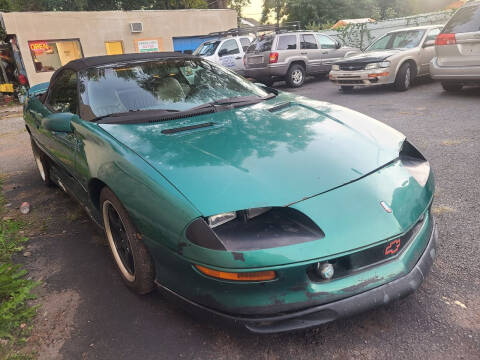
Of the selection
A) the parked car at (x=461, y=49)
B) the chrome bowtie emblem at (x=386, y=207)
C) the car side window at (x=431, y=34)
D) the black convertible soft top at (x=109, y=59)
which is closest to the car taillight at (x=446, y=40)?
the parked car at (x=461, y=49)

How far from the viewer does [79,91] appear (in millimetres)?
3000

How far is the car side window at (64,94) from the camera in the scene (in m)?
3.10

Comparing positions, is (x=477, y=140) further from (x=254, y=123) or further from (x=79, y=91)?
(x=79, y=91)

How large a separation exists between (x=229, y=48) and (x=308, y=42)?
270 cm

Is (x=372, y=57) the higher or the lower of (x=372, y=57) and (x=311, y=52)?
the higher

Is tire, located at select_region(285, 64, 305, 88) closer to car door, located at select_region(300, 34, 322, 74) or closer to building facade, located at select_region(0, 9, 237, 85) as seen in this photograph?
car door, located at select_region(300, 34, 322, 74)

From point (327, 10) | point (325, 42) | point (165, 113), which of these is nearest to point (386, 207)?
point (165, 113)

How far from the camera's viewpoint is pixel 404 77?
28.2 feet

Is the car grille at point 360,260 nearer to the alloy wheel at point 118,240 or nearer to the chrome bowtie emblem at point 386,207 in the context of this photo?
the chrome bowtie emblem at point 386,207

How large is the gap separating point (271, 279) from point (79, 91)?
226cm

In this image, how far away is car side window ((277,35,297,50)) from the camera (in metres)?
11.5

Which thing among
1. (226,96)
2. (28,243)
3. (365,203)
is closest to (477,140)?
(226,96)

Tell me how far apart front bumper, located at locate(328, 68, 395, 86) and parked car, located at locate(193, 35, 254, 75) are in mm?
4455

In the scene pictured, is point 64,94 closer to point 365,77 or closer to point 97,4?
point 365,77
